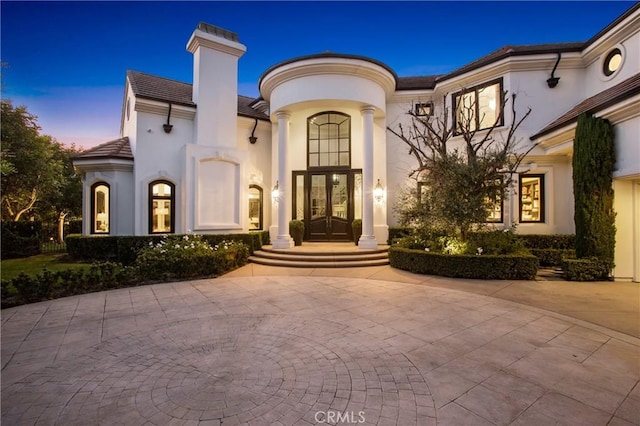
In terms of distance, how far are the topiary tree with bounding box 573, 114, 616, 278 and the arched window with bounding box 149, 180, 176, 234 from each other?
1377 centimetres

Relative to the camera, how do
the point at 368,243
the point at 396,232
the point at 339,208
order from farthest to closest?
1. the point at 339,208
2. the point at 396,232
3. the point at 368,243

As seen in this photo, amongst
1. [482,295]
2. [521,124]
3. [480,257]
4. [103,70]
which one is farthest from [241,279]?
[103,70]

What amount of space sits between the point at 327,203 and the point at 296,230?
2082mm

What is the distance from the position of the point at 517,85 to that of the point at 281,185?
9774mm

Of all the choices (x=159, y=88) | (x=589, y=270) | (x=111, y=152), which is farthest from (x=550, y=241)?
(x=111, y=152)

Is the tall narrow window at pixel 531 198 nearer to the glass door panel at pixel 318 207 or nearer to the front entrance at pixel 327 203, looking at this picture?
the front entrance at pixel 327 203

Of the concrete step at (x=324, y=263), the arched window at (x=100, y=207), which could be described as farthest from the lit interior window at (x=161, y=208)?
the concrete step at (x=324, y=263)

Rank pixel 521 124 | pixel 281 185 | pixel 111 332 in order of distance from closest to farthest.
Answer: pixel 111 332, pixel 521 124, pixel 281 185

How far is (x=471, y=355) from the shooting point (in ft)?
12.1

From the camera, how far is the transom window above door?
1373cm

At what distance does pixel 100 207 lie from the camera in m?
12.1

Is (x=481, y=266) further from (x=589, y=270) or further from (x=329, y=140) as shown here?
(x=329, y=140)

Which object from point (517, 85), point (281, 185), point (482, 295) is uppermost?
point (517, 85)

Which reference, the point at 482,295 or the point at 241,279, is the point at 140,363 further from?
the point at 482,295
